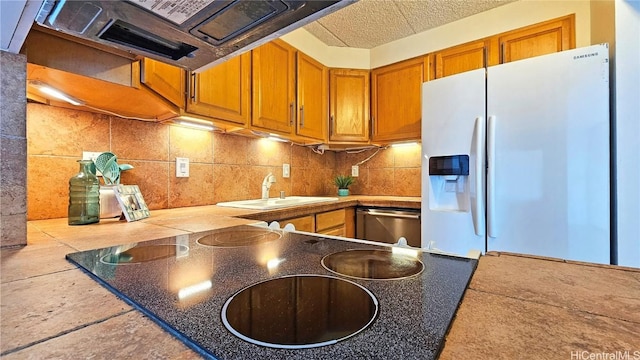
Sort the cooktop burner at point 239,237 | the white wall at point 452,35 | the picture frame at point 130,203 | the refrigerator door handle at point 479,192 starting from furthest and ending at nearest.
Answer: the white wall at point 452,35 → the refrigerator door handle at point 479,192 → the picture frame at point 130,203 → the cooktop burner at point 239,237

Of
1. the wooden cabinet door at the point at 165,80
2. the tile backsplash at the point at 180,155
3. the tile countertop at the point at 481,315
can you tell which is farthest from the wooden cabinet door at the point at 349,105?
the tile countertop at the point at 481,315

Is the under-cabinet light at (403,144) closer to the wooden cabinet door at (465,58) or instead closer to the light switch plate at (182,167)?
the wooden cabinet door at (465,58)

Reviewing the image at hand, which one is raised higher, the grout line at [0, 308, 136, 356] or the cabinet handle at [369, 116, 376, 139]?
the cabinet handle at [369, 116, 376, 139]

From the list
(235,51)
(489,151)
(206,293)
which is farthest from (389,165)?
(206,293)

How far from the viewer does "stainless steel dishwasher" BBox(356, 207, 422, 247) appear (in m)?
1.84

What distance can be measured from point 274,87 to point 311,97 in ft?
1.36

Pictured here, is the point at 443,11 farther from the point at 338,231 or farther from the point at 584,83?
the point at 338,231

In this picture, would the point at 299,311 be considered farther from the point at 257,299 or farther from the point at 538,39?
the point at 538,39

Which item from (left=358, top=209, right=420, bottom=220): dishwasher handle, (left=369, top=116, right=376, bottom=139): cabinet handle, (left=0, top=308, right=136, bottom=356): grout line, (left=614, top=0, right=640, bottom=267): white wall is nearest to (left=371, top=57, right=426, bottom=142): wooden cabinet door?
(left=369, top=116, right=376, bottom=139): cabinet handle

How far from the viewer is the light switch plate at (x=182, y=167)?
5.05ft

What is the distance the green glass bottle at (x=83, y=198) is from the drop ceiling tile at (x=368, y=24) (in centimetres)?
177

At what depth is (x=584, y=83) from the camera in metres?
1.25

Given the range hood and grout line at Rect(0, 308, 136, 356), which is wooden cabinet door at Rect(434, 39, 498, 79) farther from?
grout line at Rect(0, 308, 136, 356)

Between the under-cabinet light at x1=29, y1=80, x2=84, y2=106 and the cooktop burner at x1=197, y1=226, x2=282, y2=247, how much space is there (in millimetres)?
771
